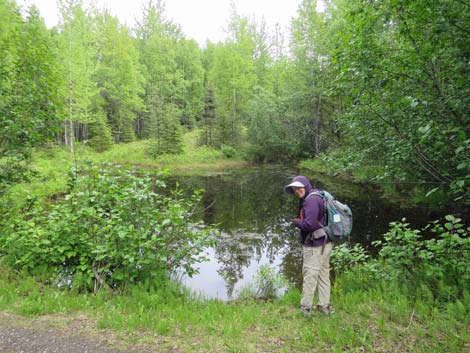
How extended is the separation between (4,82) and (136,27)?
162 feet

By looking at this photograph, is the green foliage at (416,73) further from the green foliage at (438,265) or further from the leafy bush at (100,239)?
the leafy bush at (100,239)

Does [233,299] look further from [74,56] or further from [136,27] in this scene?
[136,27]

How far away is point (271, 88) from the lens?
40.8 meters

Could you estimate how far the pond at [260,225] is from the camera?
8133 millimetres

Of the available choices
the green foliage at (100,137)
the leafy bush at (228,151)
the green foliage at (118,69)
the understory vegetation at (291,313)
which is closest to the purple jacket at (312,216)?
the understory vegetation at (291,313)

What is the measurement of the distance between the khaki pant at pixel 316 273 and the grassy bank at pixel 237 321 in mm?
301

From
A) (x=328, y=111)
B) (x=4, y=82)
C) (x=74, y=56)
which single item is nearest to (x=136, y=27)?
(x=74, y=56)

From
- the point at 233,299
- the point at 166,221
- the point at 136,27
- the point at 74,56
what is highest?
the point at 136,27

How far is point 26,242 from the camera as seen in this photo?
5.79 m

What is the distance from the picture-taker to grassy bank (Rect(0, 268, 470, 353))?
3.84 meters

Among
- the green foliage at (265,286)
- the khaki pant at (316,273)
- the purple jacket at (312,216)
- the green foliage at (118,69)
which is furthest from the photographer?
the green foliage at (118,69)

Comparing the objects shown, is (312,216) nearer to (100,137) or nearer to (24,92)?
(24,92)

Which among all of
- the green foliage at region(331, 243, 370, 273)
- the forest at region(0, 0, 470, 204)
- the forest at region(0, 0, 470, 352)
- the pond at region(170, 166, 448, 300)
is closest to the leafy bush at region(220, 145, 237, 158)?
the forest at region(0, 0, 470, 204)

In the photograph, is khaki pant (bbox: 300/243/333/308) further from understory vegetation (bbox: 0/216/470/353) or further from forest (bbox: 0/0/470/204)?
forest (bbox: 0/0/470/204)
